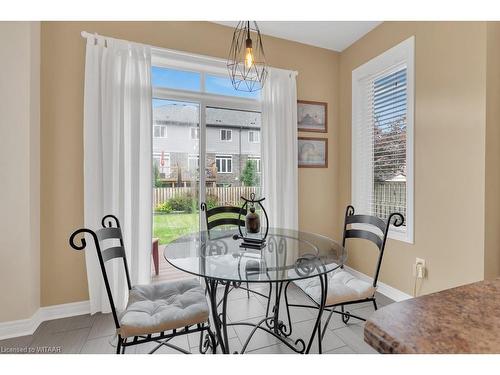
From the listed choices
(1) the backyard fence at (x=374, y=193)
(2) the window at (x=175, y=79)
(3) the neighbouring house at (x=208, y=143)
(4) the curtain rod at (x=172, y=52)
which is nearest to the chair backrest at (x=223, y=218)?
(1) the backyard fence at (x=374, y=193)

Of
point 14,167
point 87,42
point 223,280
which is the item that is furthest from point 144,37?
point 223,280

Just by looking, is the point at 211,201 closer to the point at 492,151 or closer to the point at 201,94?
the point at 201,94

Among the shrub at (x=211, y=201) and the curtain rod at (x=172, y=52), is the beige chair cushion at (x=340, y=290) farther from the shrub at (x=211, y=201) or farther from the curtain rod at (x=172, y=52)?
the curtain rod at (x=172, y=52)

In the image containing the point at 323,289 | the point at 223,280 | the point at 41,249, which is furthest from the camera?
the point at 41,249

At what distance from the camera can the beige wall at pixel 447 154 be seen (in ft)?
6.17

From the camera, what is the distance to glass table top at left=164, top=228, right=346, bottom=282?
134 centimetres

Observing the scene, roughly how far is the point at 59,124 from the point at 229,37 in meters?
1.87

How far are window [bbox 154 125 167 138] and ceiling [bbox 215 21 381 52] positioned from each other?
1270mm

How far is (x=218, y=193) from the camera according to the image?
2.88 m

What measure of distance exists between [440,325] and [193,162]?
2.51 metres

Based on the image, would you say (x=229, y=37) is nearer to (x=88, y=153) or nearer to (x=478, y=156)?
(x=88, y=153)

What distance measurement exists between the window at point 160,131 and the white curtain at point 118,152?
0.22 metres

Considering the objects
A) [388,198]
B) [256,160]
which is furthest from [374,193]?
[256,160]
